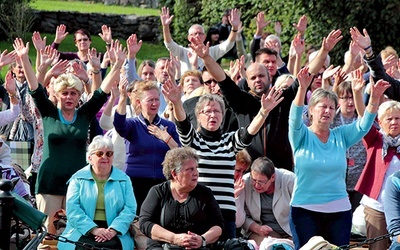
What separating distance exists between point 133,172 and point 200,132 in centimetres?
88

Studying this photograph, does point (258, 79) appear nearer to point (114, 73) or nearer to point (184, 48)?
point (114, 73)

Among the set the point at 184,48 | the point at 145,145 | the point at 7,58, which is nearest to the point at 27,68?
the point at 7,58

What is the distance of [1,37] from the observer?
926 inches

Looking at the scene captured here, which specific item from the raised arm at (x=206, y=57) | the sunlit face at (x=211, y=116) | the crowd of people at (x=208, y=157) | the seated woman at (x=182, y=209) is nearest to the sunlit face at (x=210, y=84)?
the crowd of people at (x=208, y=157)

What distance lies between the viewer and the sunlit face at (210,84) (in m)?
10.8

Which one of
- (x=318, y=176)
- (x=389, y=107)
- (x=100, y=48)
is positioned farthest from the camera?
(x=100, y=48)

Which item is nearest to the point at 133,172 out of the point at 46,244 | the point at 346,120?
the point at 46,244

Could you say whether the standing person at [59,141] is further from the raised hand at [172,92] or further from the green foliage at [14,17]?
the green foliage at [14,17]

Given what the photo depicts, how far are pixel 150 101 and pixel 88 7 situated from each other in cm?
2084

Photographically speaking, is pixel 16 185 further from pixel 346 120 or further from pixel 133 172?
pixel 346 120

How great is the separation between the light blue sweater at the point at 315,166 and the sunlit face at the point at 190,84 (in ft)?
8.28

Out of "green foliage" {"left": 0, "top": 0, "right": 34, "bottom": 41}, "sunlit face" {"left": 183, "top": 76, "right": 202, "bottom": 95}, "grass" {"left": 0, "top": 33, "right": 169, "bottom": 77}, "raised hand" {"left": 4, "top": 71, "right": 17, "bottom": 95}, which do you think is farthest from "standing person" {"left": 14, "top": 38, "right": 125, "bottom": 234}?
"green foliage" {"left": 0, "top": 0, "right": 34, "bottom": 41}

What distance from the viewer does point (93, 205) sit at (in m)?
8.82

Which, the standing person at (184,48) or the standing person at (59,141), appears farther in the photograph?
the standing person at (184,48)
